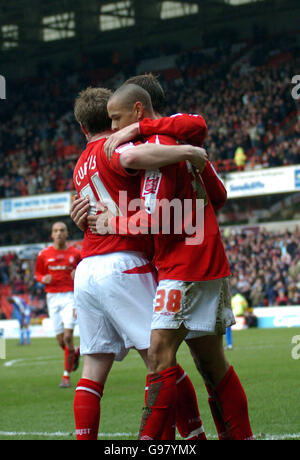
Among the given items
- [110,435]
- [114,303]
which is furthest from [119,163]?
[110,435]

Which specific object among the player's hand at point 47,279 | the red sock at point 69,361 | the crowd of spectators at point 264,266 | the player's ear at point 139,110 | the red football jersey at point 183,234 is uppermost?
the player's ear at point 139,110

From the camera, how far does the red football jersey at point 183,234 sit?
12.5 feet

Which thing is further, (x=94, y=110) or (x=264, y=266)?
(x=264, y=266)

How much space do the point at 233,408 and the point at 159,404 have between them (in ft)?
1.82

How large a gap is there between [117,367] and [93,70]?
2815cm

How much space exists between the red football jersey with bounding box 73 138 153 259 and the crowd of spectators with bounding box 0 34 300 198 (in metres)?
24.1

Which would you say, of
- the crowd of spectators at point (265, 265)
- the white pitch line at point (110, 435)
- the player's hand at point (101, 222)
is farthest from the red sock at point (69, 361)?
the crowd of spectators at point (265, 265)

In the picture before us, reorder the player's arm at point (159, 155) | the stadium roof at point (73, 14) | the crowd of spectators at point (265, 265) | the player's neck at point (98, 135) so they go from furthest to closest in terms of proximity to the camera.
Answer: the stadium roof at point (73, 14)
the crowd of spectators at point (265, 265)
the player's neck at point (98, 135)
the player's arm at point (159, 155)

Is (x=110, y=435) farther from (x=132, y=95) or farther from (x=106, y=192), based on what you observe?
(x=132, y=95)

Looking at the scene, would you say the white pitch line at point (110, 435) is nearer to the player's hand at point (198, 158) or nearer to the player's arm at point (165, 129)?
the player's hand at point (198, 158)

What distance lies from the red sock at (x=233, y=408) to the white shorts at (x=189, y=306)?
368 millimetres

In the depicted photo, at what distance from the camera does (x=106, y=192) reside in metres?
4.18

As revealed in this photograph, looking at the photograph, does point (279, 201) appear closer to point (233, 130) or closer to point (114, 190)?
point (233, 130)

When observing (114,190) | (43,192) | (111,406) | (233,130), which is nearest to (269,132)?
(233,130)
